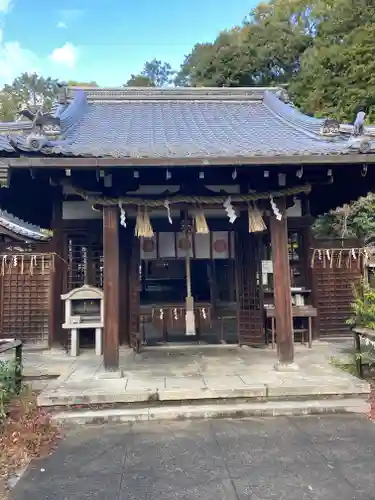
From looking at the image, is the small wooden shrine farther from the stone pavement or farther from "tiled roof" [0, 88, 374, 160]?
the stone pavement

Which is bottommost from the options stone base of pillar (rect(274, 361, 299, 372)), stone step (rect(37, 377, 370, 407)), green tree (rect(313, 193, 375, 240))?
stone step (rect(37, 377, 370, 407))

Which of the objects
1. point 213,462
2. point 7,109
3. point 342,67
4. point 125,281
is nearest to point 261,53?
point 342,67

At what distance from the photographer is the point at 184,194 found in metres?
6.13

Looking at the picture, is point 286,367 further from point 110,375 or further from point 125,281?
point 125,281

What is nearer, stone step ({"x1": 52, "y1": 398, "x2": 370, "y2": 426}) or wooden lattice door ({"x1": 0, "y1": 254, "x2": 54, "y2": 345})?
stone step ({"x1": 52, "y1": 398, "x2": 370, "y2": 426})

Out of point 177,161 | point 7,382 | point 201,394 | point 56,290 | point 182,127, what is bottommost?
point 201,394

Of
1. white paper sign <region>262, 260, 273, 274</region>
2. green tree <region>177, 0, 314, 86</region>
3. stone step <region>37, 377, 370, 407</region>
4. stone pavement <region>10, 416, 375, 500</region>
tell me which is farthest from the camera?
green tree <region>177, 0, 314, 86</region>

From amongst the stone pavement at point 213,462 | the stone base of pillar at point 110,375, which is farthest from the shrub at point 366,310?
the stone base of pillar at point 110,375

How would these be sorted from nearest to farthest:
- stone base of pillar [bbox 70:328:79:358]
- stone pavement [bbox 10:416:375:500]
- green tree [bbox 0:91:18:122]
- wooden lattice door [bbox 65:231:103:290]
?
stone pavement [bbox 10:416:375:500], stone base of pillar [bbox 70:328:79:358], wooden lattice door [bbox 65:231:103:290], green tree [bbox 0:91:18:122]

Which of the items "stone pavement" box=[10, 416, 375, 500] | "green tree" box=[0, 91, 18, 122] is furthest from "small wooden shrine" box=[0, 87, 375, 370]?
"green tree" box=[0, 91, 18, 122]

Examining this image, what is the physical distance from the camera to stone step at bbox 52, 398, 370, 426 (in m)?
4.62

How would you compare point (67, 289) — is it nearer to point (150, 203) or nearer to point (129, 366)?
point (129, 366)

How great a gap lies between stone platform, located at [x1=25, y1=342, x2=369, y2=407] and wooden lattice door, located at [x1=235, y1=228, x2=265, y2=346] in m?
0.75

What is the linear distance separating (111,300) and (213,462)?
Result: 2.79m
